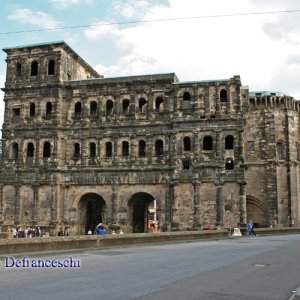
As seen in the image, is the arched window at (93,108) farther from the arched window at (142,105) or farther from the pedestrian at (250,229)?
the pedestrian at (250,229)

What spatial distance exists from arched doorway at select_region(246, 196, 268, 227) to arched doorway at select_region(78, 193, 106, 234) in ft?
49.8

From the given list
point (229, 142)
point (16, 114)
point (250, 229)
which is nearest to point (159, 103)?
point (229, 142)

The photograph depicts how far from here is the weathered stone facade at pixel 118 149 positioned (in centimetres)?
3950

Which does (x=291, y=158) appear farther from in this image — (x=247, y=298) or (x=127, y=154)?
(x=247, y=298)

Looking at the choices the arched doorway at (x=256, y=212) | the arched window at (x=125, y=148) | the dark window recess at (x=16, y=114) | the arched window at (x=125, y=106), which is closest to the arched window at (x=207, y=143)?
the arched window at (x=125, y=148)

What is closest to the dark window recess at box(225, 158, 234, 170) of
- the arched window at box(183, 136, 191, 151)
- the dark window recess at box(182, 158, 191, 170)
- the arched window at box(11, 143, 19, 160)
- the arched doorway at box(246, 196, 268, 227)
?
the dark window recess at box(182, 158, 191, 170)

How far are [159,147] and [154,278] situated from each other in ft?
102

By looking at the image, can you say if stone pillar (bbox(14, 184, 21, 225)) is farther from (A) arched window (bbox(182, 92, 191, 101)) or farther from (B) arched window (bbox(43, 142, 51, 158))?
(A) arched window (bbox(182, 92, 191, 101))

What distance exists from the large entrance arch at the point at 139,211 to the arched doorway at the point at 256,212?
10.9 metres

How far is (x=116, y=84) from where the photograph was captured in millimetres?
43062

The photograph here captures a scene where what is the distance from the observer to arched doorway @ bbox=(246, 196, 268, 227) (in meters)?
47.1

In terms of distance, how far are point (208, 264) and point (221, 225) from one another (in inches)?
975

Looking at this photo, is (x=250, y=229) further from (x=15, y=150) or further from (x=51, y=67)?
(x=51, y=67)

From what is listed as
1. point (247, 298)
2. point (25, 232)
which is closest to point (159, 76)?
point (25, 232)
